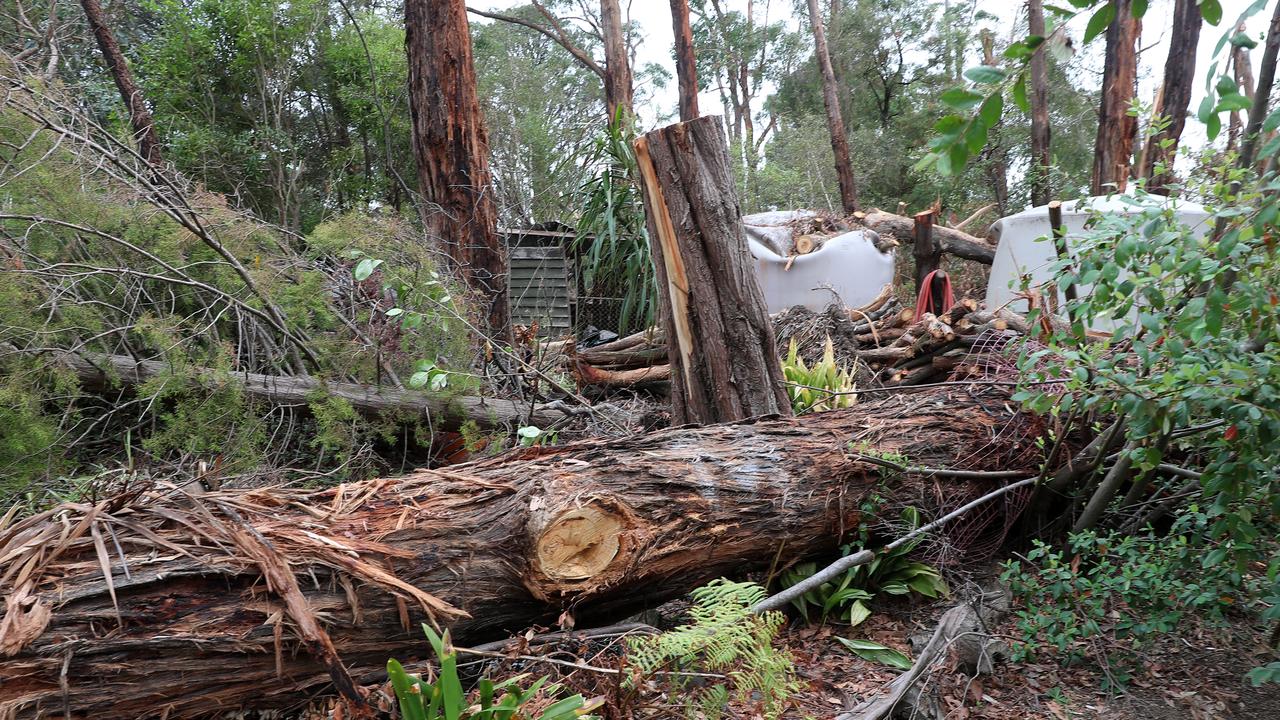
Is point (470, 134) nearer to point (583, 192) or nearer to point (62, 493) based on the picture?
point (583, 192)

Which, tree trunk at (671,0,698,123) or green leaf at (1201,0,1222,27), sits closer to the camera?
green leaf at (1201,0,1222,27)

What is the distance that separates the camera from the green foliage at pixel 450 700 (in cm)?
203

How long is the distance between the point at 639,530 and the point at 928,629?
1.44 m

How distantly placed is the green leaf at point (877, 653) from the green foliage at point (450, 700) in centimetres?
155

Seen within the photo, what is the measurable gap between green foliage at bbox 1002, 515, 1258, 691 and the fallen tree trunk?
10.1 feet

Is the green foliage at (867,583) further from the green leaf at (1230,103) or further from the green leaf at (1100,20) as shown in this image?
the green leaf at (1100,20)

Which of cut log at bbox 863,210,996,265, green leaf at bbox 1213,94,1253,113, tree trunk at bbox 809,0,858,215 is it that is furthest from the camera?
tree trunk at bbox 809,0,858,215

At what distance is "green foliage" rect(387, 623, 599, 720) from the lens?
2027 mm

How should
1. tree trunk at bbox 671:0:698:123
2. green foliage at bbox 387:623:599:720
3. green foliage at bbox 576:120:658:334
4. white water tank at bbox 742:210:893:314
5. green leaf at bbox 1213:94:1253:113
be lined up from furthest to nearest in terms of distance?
tree trunk at bbox 671:0:698:123 → white water tank at bbox 742:210:893:314 → green foliage at bbox 576:120:658:334 → green foliage at bbox 387:623:599:720 → green leaf at bbox 1213:94:1253:113

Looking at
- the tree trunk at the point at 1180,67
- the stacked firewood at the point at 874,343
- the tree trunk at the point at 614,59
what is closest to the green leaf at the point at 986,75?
the stacked firewood at the point at 874,343

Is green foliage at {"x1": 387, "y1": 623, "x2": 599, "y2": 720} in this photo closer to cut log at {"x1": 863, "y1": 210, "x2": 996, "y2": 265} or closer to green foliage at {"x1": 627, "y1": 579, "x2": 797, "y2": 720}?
green foliage at {"x1": 627, "y1": 579, "x2": 797, "y2": 720}

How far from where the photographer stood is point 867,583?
369cm

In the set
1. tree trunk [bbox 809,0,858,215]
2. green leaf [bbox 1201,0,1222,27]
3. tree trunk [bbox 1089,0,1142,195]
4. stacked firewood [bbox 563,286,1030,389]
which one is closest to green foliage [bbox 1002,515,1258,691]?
green leaf [bbox 1201,0,1222,27]

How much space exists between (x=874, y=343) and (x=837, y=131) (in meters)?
9.43
